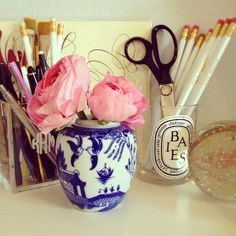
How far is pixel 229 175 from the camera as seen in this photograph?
557 mm

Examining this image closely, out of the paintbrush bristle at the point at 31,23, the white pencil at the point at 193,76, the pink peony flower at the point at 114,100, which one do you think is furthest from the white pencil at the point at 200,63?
the paintbrush bristle at the point at 31,23

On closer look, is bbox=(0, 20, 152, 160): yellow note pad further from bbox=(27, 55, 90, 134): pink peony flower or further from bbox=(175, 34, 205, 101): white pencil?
bbox=(27, 55, 90, 134): pink peony flower

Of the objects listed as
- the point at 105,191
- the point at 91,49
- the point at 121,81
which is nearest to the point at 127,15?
the point at 91,49

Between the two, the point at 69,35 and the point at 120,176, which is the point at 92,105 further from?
the point at 69,35

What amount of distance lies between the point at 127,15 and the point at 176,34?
0.29 feet

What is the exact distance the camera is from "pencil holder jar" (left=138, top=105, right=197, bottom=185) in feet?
1.97

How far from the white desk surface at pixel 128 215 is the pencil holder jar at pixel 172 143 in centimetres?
3

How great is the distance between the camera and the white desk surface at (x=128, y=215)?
476 millimetres

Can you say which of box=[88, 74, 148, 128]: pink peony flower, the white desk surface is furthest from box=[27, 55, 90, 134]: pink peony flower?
the white desk surface

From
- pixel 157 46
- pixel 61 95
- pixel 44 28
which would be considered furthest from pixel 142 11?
pixel 61 95

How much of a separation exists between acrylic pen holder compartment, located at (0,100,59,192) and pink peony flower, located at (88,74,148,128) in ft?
0.43

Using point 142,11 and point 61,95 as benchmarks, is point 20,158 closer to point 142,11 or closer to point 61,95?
point 61,95

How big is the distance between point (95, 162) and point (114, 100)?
8 centimetres

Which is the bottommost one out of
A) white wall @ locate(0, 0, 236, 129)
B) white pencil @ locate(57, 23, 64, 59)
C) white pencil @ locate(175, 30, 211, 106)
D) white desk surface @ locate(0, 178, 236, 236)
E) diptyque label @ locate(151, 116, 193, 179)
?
white desk surface @ locate(0, 178, 236, 236)
